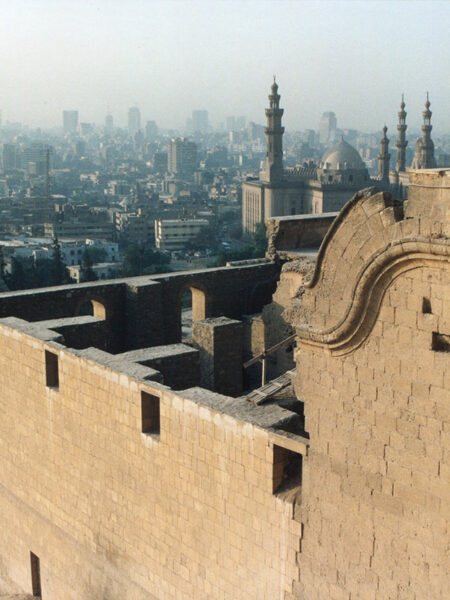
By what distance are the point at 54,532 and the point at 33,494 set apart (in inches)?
22.3

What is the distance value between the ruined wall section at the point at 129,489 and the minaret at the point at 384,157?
75.8 m

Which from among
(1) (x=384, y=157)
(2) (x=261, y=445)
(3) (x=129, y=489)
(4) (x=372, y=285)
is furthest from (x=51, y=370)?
(1) (x=384, y=157)

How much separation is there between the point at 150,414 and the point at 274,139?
85613mm

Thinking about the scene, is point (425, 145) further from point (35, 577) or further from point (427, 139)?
point (35, 577)

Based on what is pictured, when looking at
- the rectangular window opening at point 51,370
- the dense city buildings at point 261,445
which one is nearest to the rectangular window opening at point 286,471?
the dense city buildings at point 261,445

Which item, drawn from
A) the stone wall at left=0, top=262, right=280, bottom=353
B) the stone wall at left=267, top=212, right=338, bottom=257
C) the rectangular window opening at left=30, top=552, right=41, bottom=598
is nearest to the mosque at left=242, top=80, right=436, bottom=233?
the stone wall at left=267, top=212, right=338, bottom=257

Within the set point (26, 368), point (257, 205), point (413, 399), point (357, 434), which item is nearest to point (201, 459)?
point (357, 434)

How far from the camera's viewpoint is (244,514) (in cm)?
711

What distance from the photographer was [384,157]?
85250mm

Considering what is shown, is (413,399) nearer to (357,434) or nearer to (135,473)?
(357,434)

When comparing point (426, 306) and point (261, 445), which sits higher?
point (426, 306)

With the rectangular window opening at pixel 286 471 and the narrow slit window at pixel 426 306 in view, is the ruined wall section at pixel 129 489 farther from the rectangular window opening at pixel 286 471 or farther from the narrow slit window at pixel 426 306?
the narrow slit window at pixel 426 306

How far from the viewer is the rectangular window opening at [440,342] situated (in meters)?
5.64

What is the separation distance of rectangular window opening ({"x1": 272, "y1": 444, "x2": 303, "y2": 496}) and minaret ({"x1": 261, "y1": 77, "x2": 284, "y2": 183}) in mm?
81512
